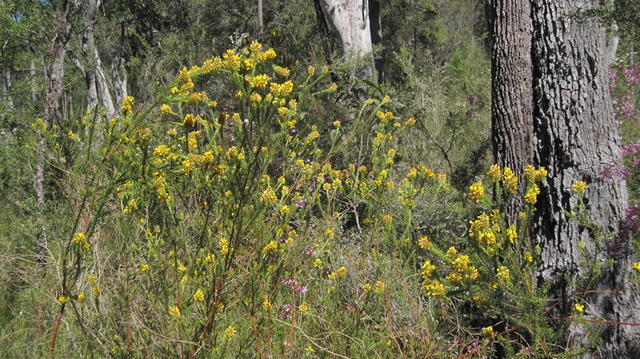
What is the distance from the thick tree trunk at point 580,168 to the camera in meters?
2.58

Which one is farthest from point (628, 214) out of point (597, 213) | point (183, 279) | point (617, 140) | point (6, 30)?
point (6, 30)

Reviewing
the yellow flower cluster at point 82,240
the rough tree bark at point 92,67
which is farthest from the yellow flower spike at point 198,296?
the rough tree bark at point 92,67

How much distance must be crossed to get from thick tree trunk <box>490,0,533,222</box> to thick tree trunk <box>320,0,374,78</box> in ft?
10.9

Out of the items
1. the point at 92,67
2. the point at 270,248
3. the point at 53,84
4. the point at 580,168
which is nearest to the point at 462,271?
the point at 270,248

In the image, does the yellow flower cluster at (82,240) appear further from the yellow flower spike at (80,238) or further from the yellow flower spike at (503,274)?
the yellow flower spike at (503,274)

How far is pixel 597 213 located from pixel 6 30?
5.12 metres

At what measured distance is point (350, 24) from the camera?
641 centimetres

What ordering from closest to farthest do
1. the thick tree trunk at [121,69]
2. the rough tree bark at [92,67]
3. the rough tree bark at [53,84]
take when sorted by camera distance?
the rough tree bark at [53,84], the rough tree bark at [92,67], the thick tree trunk at [121,69]

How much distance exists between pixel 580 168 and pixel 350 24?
422 cm

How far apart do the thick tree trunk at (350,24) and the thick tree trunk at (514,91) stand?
3.33 meters

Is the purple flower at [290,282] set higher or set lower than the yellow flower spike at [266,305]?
lower

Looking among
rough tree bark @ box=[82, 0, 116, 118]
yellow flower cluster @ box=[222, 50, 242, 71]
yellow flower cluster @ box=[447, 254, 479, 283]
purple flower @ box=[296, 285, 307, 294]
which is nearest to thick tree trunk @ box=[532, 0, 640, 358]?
yellow flower cluster @ box=[447, 254, 479, 283]

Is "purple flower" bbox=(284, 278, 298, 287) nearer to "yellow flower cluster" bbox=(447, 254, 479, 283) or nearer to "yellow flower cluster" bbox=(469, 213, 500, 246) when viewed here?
"yellow flower cluster" bbox=(447, 254, 479, 283)

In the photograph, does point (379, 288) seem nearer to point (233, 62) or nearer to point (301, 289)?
point (301, 289)
